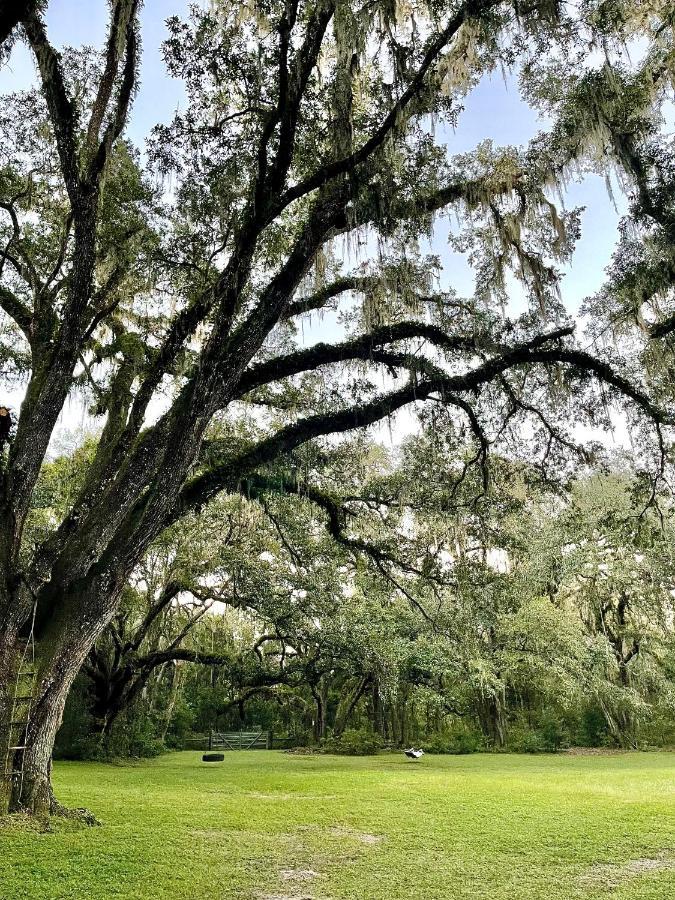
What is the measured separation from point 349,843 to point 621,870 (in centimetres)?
215

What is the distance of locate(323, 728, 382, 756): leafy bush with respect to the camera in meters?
17.0

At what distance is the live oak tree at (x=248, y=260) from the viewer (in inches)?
201

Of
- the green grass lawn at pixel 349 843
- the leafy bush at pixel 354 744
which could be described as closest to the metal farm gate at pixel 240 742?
the leafy bush at pixel 354 744

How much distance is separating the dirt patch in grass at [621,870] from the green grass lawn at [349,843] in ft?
0.06

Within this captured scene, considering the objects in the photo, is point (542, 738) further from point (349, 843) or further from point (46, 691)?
point (46, 691)

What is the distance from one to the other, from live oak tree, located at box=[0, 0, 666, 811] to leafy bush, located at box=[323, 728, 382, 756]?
39.6 feet

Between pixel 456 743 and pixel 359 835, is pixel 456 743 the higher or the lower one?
the lower one

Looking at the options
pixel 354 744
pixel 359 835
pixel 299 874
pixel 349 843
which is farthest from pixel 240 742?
pixel 299 874

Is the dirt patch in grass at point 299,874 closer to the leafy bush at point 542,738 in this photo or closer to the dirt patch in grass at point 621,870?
the dirt patch in grass at point 621,870

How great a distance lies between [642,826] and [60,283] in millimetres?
8386

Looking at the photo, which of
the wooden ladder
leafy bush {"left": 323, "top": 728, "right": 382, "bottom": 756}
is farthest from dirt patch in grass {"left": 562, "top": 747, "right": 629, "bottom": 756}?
the wooden ladder

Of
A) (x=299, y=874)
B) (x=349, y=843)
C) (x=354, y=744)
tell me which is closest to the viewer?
(x=299, y=874)

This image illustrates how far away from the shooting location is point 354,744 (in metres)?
17.4

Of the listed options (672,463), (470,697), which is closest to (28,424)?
(672,463)
